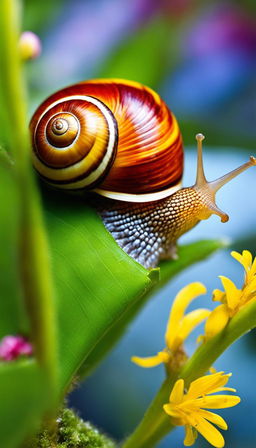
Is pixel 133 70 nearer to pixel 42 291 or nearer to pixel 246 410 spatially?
pixel 246 410

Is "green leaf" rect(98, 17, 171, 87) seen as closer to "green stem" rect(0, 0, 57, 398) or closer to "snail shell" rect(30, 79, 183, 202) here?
"snail shell" rect(30, 79, 183, 202)

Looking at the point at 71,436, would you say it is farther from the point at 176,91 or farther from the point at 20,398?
the point at 176,91

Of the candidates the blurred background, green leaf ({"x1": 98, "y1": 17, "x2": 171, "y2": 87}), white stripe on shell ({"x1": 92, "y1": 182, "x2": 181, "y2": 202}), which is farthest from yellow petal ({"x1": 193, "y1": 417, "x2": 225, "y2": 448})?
green leaf ({"x1": 98, "y1": 17, "x2": 171, "y2": 87})

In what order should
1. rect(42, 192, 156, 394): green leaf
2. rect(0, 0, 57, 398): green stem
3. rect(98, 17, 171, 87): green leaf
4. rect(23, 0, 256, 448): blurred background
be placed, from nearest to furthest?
rect(0, 0, 57, 398): green stem < rect(42, 192, 156, 394): green leaf < rect(23, 0, 256, 448): blurred background < rect(98, 17, 171, 87): green leaf

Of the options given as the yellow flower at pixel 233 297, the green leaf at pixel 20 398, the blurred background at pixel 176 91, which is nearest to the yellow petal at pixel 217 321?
the yellow flower at pixel 233 297

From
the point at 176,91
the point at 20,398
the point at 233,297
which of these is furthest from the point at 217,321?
the point at 176,91

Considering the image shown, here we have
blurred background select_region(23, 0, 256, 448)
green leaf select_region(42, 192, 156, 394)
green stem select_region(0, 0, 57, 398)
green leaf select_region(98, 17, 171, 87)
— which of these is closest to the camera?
green stem select_region(0, 0, 57, 398)
